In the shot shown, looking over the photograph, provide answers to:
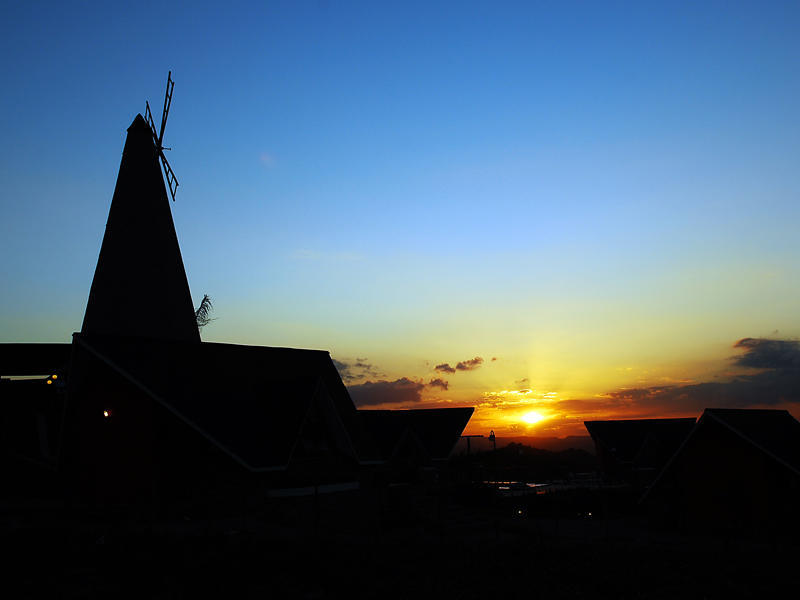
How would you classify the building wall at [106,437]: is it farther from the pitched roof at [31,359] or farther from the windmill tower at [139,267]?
the pitched roof at [31,359]

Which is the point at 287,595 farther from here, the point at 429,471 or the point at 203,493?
the point at 429,471

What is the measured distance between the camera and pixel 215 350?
2369cm

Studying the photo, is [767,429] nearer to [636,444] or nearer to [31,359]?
[636,444]

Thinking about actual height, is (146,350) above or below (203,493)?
above

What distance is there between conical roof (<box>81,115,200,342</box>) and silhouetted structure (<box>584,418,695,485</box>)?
35.0m

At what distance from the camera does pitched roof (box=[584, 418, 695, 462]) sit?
48625mm

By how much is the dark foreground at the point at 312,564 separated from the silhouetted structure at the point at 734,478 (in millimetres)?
3730

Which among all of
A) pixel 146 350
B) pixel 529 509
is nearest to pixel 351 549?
pixel 146 350

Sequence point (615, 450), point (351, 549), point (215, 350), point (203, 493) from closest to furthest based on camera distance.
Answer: point (351, 549), point (203, 493), point (215, 350), point (615, 450)

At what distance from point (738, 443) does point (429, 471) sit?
660 inches

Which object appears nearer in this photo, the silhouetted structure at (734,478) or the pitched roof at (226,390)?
the pitched roof at (226,390)

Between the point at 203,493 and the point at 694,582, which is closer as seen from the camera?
the point at 694,582

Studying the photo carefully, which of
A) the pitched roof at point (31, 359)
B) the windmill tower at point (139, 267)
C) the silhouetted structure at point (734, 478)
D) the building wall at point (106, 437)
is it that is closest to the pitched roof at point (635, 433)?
the silhouetted structure at point (734, 478)

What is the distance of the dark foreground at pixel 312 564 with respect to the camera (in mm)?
12172
